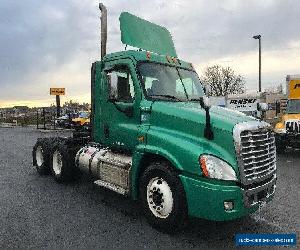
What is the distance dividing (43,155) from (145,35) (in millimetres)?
4526

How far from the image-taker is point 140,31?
7.37 meters

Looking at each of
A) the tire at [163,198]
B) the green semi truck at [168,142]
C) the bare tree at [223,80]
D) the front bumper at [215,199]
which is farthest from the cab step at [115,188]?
the bare tree at [223,80]

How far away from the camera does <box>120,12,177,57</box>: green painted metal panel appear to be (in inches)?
279

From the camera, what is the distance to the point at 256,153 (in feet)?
17.4

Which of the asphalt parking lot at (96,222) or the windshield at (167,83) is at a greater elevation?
the windshield at (167,83)

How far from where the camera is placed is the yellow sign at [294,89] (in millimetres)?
15344

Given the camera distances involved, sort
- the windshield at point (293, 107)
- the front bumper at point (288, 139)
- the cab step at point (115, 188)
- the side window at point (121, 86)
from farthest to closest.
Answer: the windshield at point (293, 107) → the front bumper at point (288, 139) → the cab step at point (115, 188) → the side window at point (121, 86)

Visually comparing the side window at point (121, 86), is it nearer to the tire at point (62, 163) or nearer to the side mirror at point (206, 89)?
the side mirror at point (206, 89)

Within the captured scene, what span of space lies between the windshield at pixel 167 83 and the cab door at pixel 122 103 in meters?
0.20

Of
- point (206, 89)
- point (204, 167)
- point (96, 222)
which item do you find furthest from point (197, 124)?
point (96, 222)

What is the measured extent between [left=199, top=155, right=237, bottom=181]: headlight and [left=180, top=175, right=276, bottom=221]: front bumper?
0.40 ft

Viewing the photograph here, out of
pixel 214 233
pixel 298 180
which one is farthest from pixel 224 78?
pixel 214 233

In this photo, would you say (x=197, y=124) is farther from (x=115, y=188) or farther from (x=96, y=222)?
(x=96, y=222)

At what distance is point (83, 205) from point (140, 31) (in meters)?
3.64
